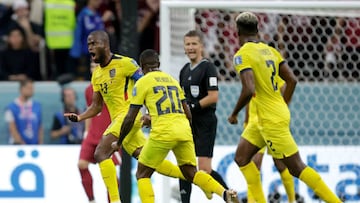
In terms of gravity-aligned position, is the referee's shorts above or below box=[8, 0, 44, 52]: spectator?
below

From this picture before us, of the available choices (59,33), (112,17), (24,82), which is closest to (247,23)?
(24,82)

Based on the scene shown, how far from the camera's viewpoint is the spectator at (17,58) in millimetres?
17500

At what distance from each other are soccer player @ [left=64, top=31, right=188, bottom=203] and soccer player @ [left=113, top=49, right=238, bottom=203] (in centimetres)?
53

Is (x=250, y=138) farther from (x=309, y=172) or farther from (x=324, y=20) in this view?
(x=324, y=20)

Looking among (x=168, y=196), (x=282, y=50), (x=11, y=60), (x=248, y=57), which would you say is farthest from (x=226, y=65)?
(x=11, y=60)

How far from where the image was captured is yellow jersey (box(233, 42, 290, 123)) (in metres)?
11.6

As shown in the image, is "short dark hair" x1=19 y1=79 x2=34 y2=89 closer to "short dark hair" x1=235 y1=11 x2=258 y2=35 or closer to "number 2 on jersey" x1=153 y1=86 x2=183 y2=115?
"short dark hair" x1=235 y1=11 x2=258 y2=35

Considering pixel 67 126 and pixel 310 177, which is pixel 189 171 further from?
pixel 67 126

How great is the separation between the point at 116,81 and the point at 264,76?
4.82ft

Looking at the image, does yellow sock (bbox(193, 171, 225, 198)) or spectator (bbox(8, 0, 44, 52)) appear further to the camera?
spectator (bbox(8, 0, 44, 52))

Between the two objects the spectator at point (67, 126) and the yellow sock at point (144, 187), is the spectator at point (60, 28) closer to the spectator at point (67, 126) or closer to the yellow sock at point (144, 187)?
the spectator at point (67, 126)

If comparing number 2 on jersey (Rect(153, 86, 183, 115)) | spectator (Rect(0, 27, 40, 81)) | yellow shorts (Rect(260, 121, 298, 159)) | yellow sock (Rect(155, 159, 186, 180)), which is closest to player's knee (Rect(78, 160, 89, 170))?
yellow sock (Rect(155, 159, 186, 180))

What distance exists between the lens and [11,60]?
691 inches

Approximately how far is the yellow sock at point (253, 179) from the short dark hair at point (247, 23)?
1.43 metres
